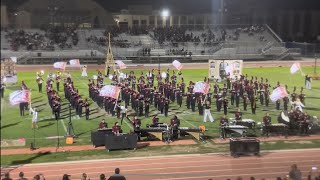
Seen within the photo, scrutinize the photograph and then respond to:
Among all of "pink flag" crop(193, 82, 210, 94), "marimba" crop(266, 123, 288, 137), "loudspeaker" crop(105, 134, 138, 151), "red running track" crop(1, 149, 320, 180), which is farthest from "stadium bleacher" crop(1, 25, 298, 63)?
"red running track" crop(1, 149, 320, 180)

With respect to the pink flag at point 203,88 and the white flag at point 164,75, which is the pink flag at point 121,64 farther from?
the pink flag at point 203,88

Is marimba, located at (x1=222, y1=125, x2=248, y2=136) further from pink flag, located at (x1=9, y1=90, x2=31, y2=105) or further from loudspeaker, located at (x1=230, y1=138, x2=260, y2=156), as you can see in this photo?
pink flag, located at (x1=9, y1=90, x2=31, y2=105)

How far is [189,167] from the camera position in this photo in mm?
9320

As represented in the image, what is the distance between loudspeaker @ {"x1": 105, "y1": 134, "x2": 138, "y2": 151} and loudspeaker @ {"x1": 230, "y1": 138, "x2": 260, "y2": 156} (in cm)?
227

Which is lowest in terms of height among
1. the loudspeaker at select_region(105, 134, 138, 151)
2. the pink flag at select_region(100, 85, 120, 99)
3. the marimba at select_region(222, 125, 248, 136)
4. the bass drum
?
the loudspeaker at select_region(105, 134, 138, 151)

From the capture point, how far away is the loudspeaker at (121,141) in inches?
416

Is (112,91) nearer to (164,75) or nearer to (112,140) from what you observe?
(112,140)

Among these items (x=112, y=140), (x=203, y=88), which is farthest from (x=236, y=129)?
(x=112, y=140)

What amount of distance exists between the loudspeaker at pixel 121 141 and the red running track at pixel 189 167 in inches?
29.5

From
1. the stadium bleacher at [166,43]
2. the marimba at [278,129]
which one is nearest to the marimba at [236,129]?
the marimba at [278,129]

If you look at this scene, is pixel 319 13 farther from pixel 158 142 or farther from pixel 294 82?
pixel 294 82

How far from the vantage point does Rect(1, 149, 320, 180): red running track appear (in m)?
8.62

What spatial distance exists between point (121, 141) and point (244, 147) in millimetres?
2783

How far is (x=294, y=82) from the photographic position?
21031mm
